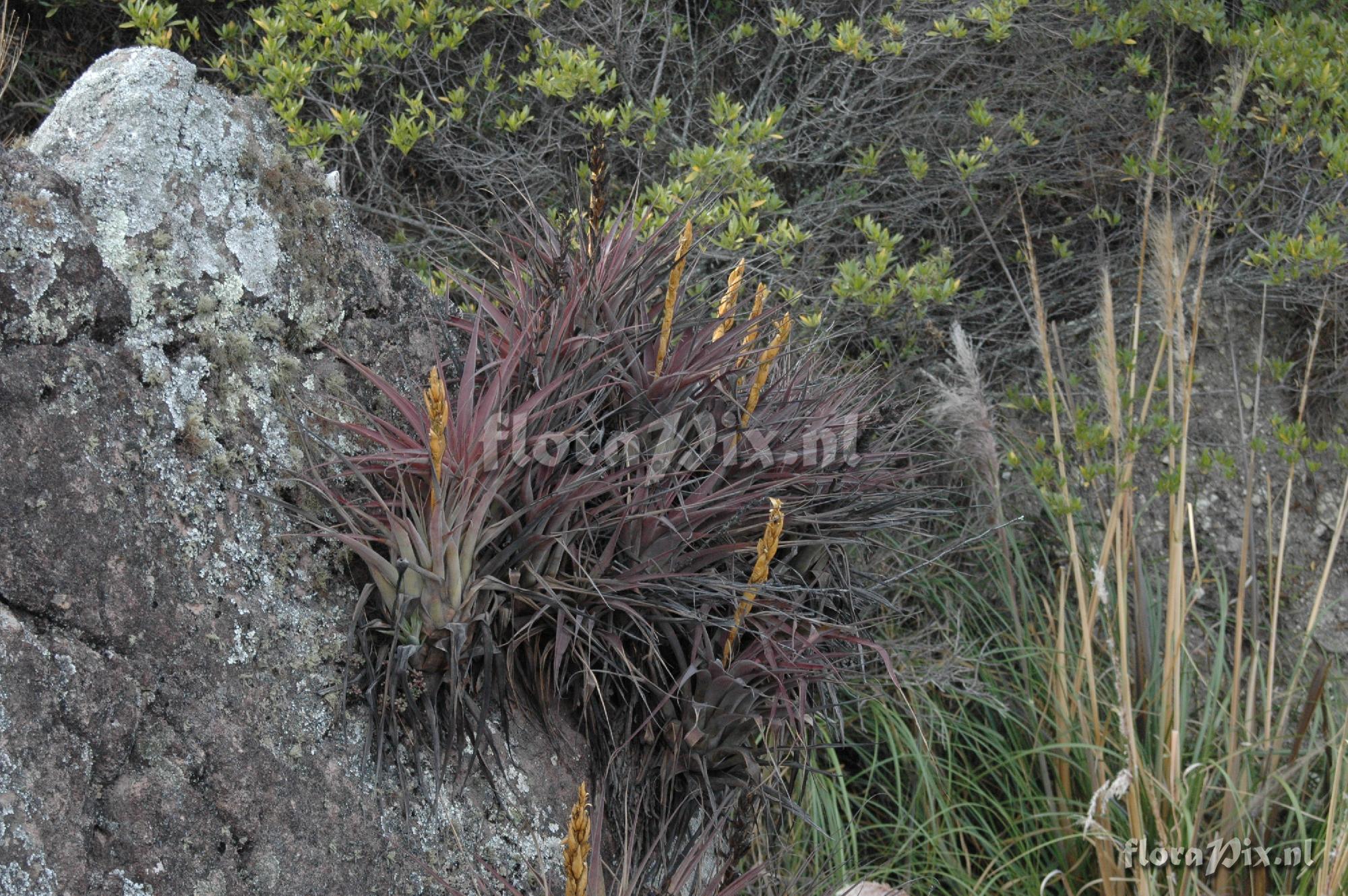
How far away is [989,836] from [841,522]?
164cm

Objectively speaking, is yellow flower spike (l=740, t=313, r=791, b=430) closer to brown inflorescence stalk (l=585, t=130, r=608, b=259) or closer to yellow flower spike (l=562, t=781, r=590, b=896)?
brown inflorescence stalk (l=585, t=130, r=608, b=259)

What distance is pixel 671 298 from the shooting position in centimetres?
233

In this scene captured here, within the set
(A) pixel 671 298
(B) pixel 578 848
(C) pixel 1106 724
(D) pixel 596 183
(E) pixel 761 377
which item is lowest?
(C) pixel 1106 724

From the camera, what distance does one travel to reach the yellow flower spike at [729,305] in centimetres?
252

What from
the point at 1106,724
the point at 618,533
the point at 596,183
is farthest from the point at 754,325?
the point at 1106,724

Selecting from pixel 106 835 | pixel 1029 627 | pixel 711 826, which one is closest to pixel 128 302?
pixel 106 835

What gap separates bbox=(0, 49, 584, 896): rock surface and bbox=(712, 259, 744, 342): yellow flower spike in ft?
2.43

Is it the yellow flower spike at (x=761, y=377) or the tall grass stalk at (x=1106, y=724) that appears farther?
the tall grass stalk at (x=1106, y=724)

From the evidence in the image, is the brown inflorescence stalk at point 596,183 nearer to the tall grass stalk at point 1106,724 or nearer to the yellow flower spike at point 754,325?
the yellow flower spike at point 754,325

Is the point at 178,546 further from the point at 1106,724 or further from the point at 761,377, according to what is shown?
the point at 1106,724

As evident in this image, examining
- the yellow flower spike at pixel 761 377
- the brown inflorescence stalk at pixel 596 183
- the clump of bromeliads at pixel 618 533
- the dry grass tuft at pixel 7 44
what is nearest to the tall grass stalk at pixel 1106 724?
the clump of bromeliads at pixel 618 533

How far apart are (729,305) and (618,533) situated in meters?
0.73

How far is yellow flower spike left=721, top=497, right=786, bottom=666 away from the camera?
2.03m

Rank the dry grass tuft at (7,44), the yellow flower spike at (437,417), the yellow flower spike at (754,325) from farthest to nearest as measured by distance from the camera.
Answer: the dry grass tuft at (7,44) → the yellow flower spike at (754,325) → the yellow flower spike at (437,417)
